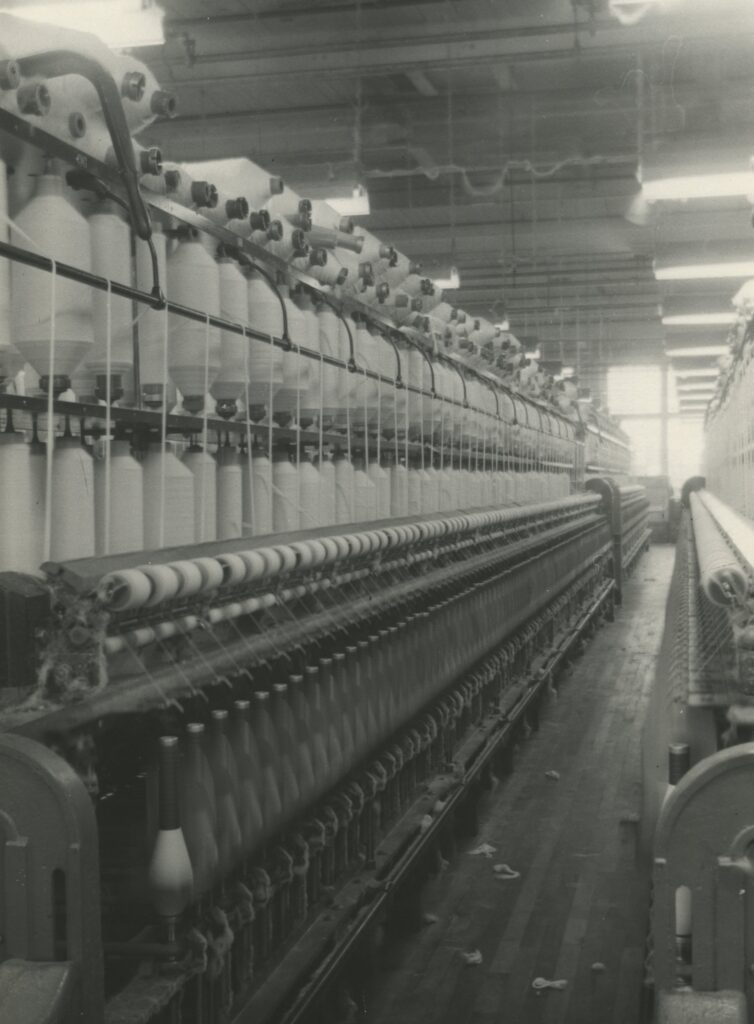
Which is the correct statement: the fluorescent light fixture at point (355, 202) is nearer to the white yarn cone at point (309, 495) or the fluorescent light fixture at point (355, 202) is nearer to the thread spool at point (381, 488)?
the thread spool at point (381, 488)

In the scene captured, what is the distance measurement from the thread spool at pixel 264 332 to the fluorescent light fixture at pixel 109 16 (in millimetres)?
Result: 1940

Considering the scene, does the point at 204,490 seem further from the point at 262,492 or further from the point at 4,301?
the point at 4,301

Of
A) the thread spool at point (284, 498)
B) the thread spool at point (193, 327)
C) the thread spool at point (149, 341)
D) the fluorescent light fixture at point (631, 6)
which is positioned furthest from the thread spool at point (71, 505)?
the fluorescent light fixture at point (631, 6)

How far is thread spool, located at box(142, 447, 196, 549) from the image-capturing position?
11.5 feet

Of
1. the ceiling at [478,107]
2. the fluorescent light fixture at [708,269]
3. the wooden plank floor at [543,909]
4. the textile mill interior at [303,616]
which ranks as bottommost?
the wooden plank floor at [543,909]

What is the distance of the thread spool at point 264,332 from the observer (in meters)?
4.23

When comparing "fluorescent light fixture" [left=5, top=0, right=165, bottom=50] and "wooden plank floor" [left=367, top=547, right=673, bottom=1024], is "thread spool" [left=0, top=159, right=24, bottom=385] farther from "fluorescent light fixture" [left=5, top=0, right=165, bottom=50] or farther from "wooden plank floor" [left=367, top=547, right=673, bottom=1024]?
"fluorescent light fixture" [left=5, top=0, right=165, bottom=50]

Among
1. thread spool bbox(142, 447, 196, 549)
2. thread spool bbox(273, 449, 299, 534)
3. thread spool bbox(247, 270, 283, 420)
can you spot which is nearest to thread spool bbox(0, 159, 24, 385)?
thread spool bbox(142, 447, 196, 549)

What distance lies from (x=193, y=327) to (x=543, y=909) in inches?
121

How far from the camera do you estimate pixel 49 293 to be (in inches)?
115

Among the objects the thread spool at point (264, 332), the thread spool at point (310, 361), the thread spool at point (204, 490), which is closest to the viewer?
the thread spool at point (204, 490)

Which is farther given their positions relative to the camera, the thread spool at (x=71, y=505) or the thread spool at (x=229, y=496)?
the thread spool at (x=229, y=496)

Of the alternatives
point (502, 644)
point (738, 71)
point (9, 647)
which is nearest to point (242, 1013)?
point (9, 647)

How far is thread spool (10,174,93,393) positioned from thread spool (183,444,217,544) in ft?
2.63
